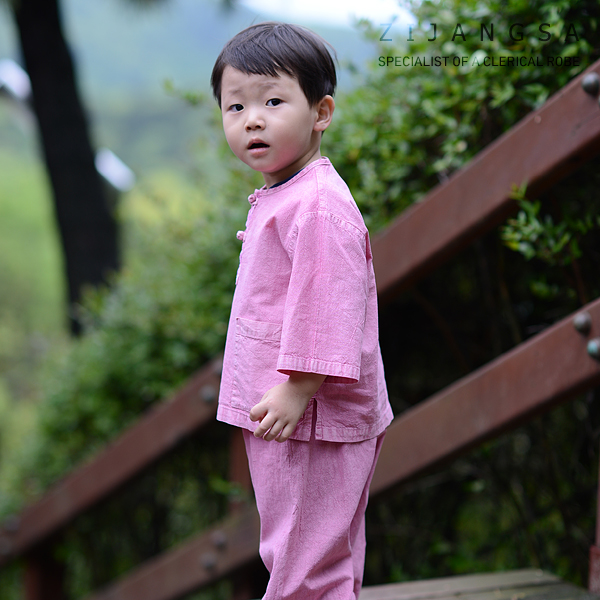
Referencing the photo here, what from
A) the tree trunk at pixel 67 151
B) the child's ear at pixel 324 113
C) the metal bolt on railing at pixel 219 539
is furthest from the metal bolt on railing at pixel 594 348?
the tree trunk at pixel 67 151

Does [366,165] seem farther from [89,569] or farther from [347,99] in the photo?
[89,569]

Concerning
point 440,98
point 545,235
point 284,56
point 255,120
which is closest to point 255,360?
point 255,120

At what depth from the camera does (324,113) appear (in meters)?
1.26

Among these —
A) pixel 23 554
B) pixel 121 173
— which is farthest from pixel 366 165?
pixel 121 173

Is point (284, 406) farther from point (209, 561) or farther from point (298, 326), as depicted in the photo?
point (209, 561)

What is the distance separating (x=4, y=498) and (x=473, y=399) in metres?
2.93

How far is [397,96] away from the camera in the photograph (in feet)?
6.98

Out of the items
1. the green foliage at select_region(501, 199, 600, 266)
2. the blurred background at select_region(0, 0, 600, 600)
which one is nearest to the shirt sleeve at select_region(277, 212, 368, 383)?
the blurred background at select_region(0, 0, 600, 600)

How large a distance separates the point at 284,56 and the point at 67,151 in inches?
163

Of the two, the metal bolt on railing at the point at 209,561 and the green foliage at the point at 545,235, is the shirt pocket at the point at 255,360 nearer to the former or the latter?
the green foliage at the point at 545,235

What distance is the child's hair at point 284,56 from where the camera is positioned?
1.18m

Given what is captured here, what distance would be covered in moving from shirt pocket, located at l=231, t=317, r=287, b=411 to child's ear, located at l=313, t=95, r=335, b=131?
1.28 ft

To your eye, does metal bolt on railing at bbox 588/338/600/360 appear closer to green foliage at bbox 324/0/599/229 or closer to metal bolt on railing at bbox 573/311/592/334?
metal bolt on railing at bbox 573/311/592/334

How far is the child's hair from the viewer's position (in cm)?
118
